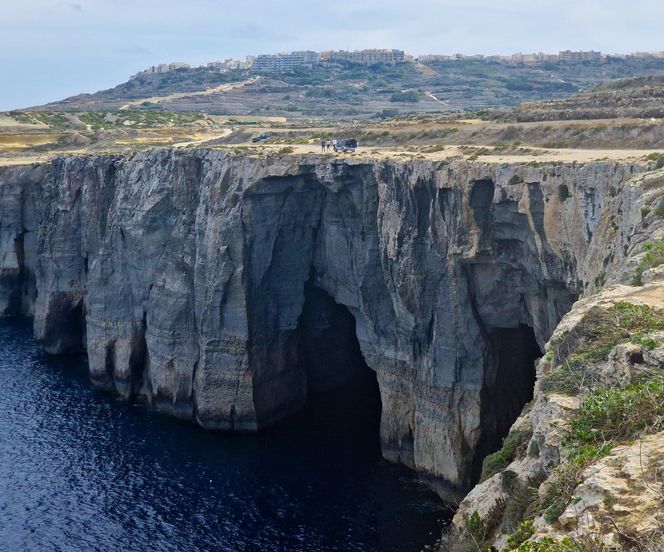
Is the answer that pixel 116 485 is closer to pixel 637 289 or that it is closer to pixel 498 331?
pixel 498 331

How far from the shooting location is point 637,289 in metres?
24.4

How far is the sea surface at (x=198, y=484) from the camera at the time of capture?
4600 centimetres

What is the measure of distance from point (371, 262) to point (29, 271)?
5829cm

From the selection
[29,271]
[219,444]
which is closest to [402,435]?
[219,444]

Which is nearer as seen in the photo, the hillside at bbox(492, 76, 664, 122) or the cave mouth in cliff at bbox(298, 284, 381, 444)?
the hillside at bbox(492, 76, 664, 122)

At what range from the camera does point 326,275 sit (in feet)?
200

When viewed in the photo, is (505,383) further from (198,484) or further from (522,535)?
(522,535)

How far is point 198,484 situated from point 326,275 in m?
18.1

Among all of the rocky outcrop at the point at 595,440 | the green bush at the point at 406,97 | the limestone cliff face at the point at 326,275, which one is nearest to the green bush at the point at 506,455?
the rocky outcrop at the point at 595,440

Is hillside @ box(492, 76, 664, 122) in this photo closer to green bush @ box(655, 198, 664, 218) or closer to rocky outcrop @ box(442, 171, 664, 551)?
green bush @ box(655, 198, 664, 218)

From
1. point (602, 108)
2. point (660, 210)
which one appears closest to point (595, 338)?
point (660, 210)

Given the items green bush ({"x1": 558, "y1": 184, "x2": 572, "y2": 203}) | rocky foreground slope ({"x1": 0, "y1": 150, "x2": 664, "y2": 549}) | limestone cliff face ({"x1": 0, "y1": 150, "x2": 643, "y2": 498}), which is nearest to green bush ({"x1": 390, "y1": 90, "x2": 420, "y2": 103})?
limestone cliff face ({"x1": 0, "y1": 150, "x2": 643, "y2": 498})

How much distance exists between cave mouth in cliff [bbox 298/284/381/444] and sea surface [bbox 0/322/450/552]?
0.73 feet

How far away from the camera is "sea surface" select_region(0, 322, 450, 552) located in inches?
1811
